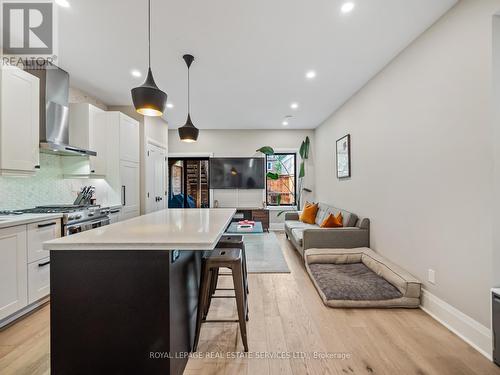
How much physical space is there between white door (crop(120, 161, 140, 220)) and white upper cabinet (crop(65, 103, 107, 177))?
0.36 meters

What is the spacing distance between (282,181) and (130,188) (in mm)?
3932

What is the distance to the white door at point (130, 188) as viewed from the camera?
13.9 ft

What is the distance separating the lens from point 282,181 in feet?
22.6

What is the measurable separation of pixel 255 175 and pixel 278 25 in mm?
4451

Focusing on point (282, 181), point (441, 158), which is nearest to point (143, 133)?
point (282, 181)

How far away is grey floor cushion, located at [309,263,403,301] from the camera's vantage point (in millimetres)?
2479

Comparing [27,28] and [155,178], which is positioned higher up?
[27,28]

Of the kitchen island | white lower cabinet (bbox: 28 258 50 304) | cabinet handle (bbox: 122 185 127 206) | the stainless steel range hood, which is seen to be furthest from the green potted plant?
the kitchen island

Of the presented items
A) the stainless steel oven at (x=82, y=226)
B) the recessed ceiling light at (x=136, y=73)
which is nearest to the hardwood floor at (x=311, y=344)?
the stainless steel oven at (x=82, y=226)

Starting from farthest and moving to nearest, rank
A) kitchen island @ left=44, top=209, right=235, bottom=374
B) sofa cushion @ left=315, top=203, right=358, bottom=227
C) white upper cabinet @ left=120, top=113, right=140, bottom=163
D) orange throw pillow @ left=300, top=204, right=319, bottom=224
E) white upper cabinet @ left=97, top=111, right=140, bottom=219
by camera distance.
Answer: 1. orange throw pillow @ left=300, top=204, right=319, bottom=224
2. white upper cabinet @ left=120, top=113, right=140, bottom=163
3. white upper cabinet @ left=97, top=111, right=140, bottom=219
4. sofa cushion @ left=315, top=203, right=358, bottom=227
5. kitchen island @ left=44, top=209, right=235, bottom=374

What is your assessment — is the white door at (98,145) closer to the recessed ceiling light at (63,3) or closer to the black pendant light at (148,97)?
the recessed ceiling light at (63,3)

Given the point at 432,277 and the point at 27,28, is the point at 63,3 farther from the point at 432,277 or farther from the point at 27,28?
the point at 432,277

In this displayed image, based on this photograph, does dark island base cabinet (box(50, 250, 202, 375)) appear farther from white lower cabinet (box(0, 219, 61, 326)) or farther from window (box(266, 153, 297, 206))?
window (box(266, 153, 297, 206))

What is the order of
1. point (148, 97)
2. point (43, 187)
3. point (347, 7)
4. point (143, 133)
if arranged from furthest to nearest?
point (143, 133) < point (43, 187) < point (347, 7) < point (148, 97)
